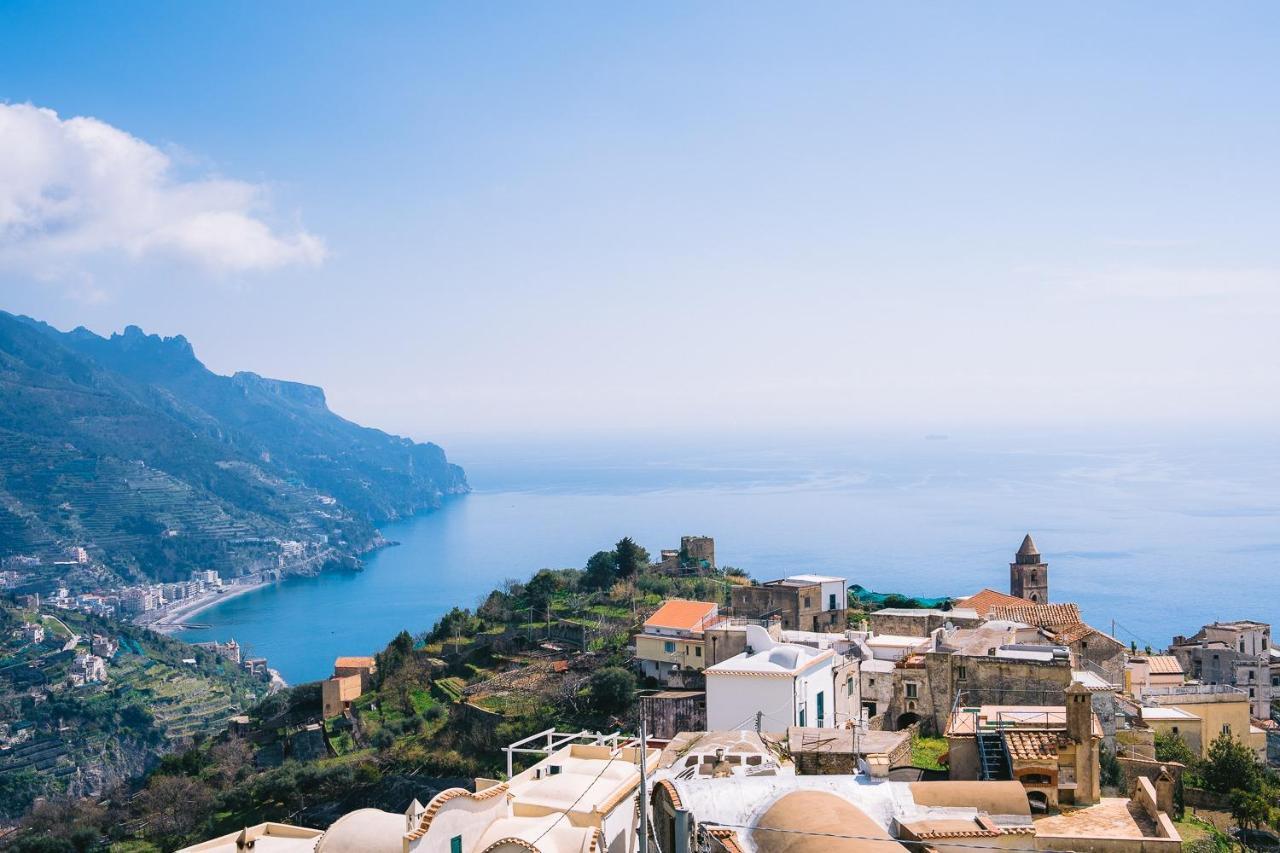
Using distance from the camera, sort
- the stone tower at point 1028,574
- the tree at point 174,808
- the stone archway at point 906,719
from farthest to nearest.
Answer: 1. the stone tower at point 1028,574
2. the tree at point 174,808
3. the stone archway at point 906,719

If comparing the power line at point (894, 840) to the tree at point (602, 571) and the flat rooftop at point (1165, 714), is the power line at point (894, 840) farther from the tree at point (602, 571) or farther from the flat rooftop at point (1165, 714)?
the tree at point (602, 571)

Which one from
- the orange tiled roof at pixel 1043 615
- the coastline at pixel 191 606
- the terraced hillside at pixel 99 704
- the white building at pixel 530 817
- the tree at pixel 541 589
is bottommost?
the coastline at pixel 191 606

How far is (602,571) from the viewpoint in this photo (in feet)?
133

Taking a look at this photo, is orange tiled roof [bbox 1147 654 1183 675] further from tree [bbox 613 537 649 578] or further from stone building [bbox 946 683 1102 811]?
tree [bbox 613 537 649 578]

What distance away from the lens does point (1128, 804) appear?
9398 mm

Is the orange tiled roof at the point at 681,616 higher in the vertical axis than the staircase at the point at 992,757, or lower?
lower

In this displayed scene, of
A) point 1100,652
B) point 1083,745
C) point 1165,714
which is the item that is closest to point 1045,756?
point 1083,745

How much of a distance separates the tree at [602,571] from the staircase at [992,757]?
30210 millimetres

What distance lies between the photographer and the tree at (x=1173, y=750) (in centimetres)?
1675

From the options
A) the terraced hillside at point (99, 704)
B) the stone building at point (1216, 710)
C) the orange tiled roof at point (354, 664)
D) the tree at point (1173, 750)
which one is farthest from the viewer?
the terraced hillside at point (99, 704)

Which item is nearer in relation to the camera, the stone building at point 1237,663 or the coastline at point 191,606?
the stone building at point 1237,663

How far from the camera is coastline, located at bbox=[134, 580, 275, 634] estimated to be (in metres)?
97.3

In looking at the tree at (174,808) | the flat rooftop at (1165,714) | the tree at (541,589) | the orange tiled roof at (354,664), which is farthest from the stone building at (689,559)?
the flat rooftop at (1165,714)

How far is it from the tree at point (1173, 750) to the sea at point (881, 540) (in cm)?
3724
